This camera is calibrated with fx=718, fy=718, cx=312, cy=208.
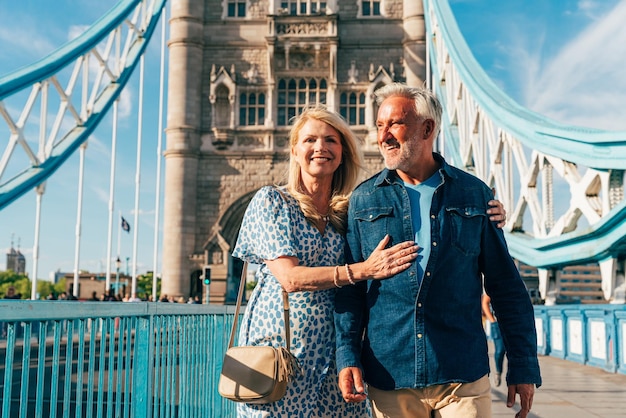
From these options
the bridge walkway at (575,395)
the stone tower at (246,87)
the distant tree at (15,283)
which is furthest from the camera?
the distant tree at (15,283)

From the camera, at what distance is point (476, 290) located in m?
1.96

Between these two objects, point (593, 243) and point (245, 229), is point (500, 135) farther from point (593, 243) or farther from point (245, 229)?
point (245, 229)

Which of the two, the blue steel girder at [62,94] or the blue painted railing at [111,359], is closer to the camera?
the blue painted railing at [111,359]

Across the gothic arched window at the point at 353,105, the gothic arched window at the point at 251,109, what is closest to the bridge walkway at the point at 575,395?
the gothic arched window at the point at 353,105

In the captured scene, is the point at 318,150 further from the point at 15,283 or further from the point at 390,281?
the point at 15,283

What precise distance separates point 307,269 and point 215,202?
19.6 m

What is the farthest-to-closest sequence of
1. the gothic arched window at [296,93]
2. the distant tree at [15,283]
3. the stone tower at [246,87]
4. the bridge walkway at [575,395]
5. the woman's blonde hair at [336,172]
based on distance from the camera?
the distant tree at [15,283] → the gothic arched window at [296,93] → the stone tower at [246,87] → the bridge walkway at [575,395] → the woman's blonde hair at [336,172]

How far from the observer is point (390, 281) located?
1.90 m

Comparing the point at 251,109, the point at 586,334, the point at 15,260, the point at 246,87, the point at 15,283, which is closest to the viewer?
the point at 586,334

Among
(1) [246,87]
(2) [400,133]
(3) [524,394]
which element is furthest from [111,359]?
(1) [246,87]

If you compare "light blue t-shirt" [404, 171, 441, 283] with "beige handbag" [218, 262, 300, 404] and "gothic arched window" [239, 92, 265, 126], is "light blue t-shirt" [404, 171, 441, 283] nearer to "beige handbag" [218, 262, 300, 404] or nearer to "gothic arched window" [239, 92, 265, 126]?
"beige handbag" [218, 262, 300, 404]

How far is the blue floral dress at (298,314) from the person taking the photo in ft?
6.42

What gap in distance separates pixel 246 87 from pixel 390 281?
2044cm

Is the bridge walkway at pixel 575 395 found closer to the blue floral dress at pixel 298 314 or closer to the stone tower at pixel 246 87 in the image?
the blue floral dress at pixel 298 314
